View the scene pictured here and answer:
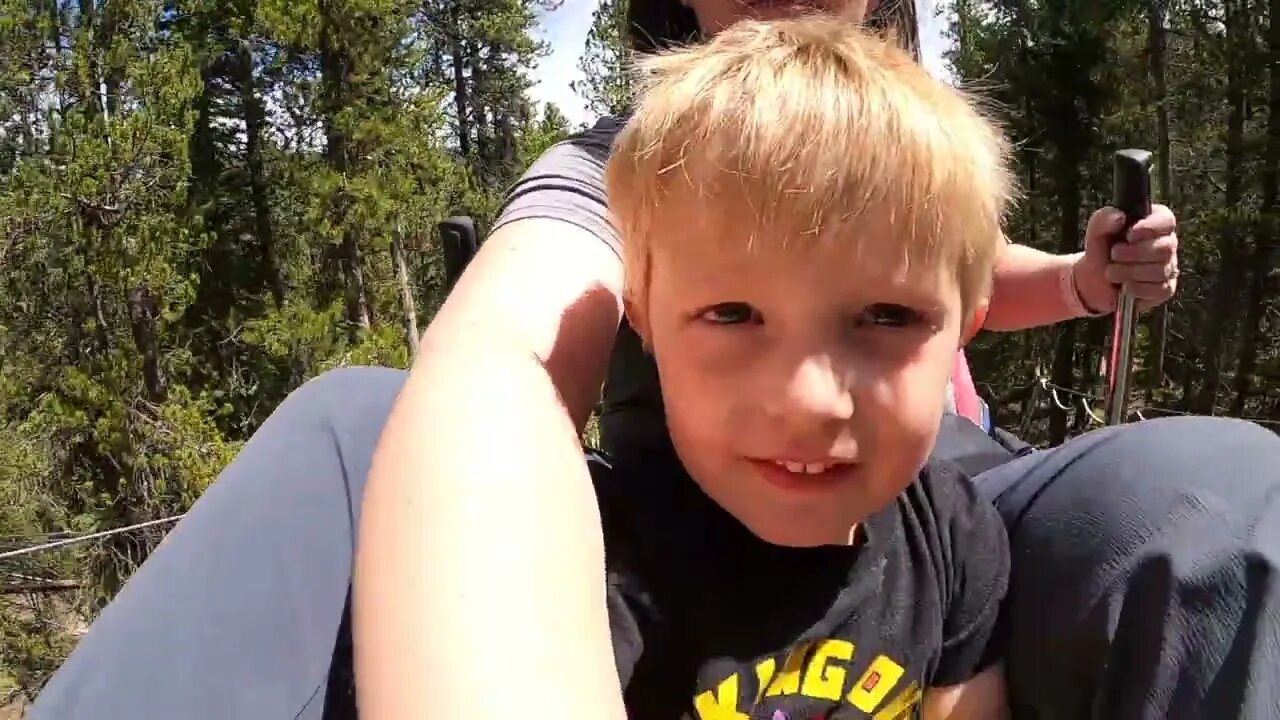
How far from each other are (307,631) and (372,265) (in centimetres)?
1111

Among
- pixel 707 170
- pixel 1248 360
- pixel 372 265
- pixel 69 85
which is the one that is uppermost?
pixel 69 85

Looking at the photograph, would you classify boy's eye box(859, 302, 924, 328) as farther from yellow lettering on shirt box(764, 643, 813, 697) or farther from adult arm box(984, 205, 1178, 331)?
adult arm box(984, 205, 1178, 331)

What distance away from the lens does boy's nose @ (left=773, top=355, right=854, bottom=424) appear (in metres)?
0.62

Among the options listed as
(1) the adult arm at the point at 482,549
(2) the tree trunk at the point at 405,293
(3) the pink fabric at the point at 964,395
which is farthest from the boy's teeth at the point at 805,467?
(2) the tree trunk at the point at 405,293

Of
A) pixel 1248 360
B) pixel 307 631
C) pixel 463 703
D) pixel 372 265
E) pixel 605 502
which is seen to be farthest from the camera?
pixel 372 265

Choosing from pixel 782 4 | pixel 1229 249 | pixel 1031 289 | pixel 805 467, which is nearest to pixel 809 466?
pixel 805 467

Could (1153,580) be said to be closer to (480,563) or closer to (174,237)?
(480,563)

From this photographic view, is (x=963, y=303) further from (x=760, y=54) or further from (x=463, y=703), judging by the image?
(x=463, y=703)

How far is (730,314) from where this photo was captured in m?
0.64

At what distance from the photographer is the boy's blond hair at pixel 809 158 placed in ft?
2.04

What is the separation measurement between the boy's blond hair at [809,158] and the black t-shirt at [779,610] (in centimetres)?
17

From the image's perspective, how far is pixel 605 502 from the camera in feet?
2.47

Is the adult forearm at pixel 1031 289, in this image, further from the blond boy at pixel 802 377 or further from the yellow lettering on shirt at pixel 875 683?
the yellow lettering on shirt at pixel 875 683

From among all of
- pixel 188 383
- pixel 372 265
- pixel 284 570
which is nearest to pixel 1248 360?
pixel 372 265
